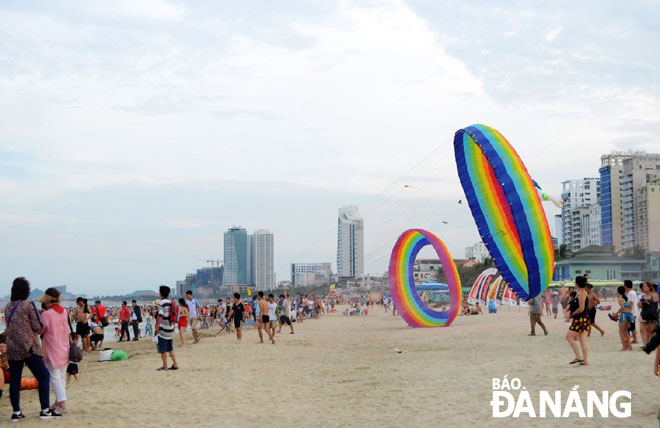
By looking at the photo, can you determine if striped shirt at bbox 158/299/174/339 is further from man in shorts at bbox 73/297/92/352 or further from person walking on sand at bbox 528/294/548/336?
person walking on sand at bbox 528/294/548/336

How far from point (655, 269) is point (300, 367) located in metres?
88.8


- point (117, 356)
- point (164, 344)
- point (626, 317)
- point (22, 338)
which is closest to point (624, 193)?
point (626, 317)

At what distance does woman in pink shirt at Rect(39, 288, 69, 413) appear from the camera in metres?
7.65

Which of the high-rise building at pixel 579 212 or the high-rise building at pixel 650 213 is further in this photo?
the high-rise building at pixel 579 212

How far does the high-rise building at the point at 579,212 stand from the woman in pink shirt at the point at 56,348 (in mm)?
147315

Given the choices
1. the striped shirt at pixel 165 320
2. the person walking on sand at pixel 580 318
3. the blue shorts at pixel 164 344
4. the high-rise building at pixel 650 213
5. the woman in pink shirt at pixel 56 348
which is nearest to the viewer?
the woman in pink shirt at pixel 56 348

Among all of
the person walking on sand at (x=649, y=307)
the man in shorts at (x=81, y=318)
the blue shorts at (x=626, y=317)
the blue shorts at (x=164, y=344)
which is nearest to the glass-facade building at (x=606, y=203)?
the blue shorts at (x=626, y=317)

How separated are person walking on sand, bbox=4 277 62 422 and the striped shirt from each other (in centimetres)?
361

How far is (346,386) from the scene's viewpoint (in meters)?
10.2

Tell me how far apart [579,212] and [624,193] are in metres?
24.2

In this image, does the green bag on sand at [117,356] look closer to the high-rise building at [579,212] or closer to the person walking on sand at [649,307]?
the person walking on sand at [649,307]

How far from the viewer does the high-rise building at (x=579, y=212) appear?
481ft

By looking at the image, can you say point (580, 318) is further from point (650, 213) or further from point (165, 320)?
point (650, 213)

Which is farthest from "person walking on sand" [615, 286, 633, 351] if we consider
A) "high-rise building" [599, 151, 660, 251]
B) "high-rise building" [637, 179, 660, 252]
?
"high-rise building" [599, 151, 660, 251]
